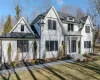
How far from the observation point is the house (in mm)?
18778

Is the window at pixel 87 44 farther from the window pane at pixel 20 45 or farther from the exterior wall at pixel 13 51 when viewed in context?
the window pane at pixel 20 45

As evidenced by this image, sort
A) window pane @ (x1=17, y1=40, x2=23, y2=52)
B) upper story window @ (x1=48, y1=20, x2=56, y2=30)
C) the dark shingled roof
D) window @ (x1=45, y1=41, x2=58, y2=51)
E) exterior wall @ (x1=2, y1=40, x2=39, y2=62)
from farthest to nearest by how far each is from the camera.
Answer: upper story window @ (x1=48, y1=20, x2=56, y2=30), window @ (x1=45, y1=41, x2=58, y2=51), window pane @ (x1=17, y1=40, x2=23, y2=52), the dark shingled roof, exterior wall @ (x1=2, y1=40, x2=39, y2=62)

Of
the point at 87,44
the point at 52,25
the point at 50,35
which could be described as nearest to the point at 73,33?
the point at 87,44

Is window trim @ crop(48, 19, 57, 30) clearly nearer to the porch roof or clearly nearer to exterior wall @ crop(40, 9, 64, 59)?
exterior wall @ crop(40, 9, 64, 59)

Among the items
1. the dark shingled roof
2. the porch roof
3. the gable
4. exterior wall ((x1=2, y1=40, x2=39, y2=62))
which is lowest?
exterior wall ((x1=2, y1=40, x2=39, y2=62))

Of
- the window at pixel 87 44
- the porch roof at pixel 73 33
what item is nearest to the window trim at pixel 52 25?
the porch roof at pixel 73 33

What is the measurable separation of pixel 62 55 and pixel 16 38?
853 centimetres

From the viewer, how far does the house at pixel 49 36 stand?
18778 millimetres

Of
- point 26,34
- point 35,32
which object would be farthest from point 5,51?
point 35,32

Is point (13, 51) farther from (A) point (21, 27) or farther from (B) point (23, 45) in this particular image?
(A) point (21, 27)

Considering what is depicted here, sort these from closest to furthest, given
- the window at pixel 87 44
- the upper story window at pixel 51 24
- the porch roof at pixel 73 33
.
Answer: the upper story window at pixel 51 24 < the porch roof at pixel 73 33 < the window at pixel 87 44

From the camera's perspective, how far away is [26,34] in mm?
19703

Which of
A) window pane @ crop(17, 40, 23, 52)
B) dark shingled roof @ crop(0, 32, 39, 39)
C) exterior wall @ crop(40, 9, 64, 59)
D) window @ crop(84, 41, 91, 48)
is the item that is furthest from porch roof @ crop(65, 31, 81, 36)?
window pane @ crop(17, 40, 23, 52)

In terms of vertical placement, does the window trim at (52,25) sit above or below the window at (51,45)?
above
